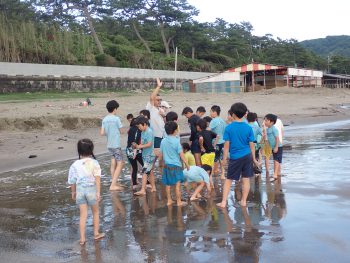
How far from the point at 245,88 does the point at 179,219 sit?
38487mm

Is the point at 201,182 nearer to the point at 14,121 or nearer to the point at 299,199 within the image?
the point at 299,199

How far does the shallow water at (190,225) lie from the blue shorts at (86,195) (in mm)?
474

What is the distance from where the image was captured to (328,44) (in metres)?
161

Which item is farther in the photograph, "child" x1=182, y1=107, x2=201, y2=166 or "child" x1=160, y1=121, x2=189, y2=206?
"child" x1=182, y1=107, x2=201, y2=166

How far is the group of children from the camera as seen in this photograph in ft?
18.7

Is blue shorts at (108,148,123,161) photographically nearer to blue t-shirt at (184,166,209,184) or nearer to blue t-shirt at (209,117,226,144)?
blue t-shirt at (184,166,209,184)

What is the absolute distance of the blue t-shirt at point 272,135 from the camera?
9.38 metres

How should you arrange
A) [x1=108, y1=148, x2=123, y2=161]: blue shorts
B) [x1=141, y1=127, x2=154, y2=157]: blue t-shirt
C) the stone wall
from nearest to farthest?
1. [x1=141, y1=127, x2=154, y2=157]: blue t-shirt
2. [x1=108, y1=148, x2=123, y2=161]: blue shorts
3. the stone wall

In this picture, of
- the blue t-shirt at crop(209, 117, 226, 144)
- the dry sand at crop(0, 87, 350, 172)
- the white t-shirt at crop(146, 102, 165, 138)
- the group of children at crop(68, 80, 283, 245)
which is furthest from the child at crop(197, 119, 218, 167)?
the dry sand at crop(0, 87, 350, 172)

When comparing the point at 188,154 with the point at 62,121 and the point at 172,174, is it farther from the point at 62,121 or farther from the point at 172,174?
the point at 62,121

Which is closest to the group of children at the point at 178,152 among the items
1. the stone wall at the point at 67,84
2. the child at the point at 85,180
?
the child at the point at 85,180

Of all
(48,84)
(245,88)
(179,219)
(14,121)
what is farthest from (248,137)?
(245,88)

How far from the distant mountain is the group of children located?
5947 inches

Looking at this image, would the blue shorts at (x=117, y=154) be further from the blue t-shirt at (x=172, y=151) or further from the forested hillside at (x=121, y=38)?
the forested hillside at (x=121, y=38)
